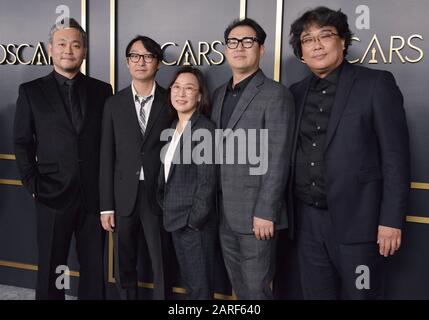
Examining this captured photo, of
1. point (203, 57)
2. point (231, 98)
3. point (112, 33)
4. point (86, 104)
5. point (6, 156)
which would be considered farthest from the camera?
point (6, 156)

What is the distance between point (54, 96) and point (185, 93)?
0.87m

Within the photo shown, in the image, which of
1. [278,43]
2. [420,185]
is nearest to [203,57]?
[278,43]

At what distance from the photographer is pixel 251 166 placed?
2.22 metres

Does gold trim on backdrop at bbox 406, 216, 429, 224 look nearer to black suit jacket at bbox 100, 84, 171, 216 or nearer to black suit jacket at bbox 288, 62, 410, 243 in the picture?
black suit jacket at bbox 288, 62, 410, 243

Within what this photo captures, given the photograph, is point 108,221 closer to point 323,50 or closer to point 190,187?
point 190,187

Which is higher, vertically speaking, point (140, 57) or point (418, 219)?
point (140, 57)

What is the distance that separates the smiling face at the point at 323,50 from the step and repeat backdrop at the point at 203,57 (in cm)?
62

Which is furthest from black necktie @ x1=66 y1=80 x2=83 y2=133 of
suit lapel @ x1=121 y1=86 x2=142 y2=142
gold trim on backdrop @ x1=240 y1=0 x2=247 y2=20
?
gold trim on backdrop @ x1=240 y1=0 x2=247 y2=20

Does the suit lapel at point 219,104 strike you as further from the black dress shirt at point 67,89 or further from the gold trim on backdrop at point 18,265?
the gold trim on backdrop at point 18,265

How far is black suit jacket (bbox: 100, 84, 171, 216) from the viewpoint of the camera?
251 centimetres

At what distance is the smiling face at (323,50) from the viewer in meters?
2.15

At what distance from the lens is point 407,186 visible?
2.00 m
